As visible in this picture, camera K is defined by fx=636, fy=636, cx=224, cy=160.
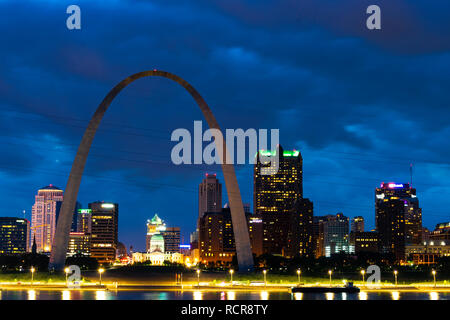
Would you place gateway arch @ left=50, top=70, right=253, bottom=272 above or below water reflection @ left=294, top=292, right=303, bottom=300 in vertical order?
above

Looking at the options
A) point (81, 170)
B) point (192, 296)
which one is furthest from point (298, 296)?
point (81, 170)

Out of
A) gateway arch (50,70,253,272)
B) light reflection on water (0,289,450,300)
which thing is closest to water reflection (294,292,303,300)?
light reflection on water (0,289,450,300)

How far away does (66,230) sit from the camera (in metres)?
101

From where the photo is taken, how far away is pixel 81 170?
100688 mm

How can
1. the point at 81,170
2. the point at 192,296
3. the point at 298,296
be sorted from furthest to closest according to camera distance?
the point at 81,170, the point at 298,296, the point at 192,296

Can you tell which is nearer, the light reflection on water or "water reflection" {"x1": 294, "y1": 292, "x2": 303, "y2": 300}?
the light reflection on water

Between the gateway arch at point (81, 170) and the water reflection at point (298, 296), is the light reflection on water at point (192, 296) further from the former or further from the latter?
the gateway arch at point (81, 170)

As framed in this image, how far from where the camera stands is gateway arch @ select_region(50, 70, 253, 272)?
319ft

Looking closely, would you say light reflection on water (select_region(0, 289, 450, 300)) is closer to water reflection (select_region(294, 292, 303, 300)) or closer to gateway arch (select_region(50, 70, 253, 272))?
water reflection (select_region(294, 292, 303, 300))

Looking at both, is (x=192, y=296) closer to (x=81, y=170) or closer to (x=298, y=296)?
(x=298, y=296)

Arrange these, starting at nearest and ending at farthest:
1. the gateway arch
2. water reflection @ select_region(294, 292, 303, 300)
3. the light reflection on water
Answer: the light reflection on water < water reflection @ select_region(294, 292, 303, 300) < the gateway arch
